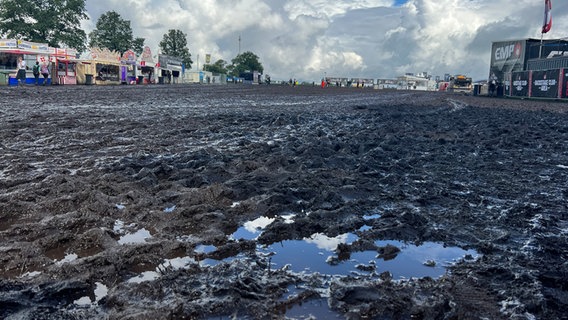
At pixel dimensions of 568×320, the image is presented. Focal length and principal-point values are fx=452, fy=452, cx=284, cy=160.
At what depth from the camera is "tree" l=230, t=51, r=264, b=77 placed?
485 feet

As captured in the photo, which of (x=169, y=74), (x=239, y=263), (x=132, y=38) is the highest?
(x=132, y=38)

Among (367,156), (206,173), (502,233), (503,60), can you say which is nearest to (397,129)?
(367,156)

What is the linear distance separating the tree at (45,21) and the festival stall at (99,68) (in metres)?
15.5

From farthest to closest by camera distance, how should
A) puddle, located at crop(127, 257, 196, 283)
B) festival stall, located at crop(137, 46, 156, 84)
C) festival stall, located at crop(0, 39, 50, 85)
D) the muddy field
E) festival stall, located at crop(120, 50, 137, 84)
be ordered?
1. festival stall, located at crop(137, 46, 156, 84)
2. festival stall, located at crop(120, 50, 137, 84)
3. festival stall, located at crop(0, 39, 50, 85)
4. puddle, located at crop(127, 257, 196, 283)
5. the muddy field

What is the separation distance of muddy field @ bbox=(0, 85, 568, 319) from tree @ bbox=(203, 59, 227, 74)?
136m

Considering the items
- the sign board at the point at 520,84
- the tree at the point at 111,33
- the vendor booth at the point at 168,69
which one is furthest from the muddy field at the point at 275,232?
the tree at the point at 111,33

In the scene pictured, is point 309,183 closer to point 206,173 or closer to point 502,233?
point 206,173

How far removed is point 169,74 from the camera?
7756 cm

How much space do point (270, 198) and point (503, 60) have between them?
1987 inches

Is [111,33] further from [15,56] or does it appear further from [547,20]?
[547,20]

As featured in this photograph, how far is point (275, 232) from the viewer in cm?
450

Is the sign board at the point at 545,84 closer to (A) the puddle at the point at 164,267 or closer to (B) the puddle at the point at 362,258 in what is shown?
(B) the puddle at the point at 362,258

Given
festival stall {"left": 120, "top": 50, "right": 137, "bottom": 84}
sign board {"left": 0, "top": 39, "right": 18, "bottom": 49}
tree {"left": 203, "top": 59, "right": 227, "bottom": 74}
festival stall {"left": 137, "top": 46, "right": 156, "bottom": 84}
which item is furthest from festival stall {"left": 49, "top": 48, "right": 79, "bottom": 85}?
tree {"left": 203, "top": 59, "right": 227, "bottom": 74}

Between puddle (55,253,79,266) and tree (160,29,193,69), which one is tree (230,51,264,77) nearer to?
tree (160,29,193,69)
